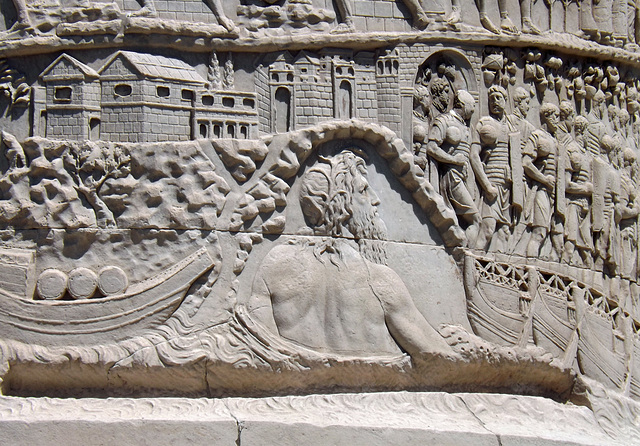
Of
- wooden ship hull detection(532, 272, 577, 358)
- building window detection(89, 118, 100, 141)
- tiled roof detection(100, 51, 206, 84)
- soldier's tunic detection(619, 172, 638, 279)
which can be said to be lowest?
wooden ship hull detection(532, 272, 577, 358)

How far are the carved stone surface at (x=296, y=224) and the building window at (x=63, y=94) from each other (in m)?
0.04

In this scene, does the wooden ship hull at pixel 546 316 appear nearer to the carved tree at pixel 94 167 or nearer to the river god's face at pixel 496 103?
the river god's face at pixel 496 103

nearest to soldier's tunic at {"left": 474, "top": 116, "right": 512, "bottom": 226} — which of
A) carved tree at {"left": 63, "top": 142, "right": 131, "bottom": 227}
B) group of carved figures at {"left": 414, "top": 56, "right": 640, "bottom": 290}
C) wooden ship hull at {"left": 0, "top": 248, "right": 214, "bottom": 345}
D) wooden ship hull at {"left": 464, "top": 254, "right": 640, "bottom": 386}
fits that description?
group of carved figures at {"left": 414, "top": 56, "right": 640, "bottom": 290}

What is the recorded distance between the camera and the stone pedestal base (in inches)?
250

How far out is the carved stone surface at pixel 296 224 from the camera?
22.0 feet

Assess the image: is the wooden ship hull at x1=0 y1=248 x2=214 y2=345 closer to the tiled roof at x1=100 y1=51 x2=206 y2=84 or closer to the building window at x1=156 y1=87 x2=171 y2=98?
the building window at x1=156 y1=87 x2=171 y2=98

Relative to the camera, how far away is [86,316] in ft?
21.9

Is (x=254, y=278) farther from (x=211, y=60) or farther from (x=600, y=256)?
(x=600, y=256)

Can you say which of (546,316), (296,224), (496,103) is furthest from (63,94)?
(546,316)

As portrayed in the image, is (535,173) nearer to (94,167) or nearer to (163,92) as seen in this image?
(163,92)

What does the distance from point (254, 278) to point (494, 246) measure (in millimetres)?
2087

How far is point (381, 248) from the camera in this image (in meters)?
7.32

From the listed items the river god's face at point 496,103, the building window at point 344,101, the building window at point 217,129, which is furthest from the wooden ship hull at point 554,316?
the building window at point 217,129

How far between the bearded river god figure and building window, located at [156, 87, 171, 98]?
3.95 ft
